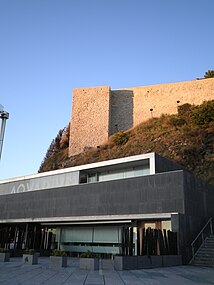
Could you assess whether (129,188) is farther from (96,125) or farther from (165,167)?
(96,125)

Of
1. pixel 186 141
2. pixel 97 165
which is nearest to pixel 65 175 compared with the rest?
pixel 97 165

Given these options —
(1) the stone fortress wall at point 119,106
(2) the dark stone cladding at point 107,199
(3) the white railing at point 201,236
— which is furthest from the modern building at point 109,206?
(1) the stone fortress wall at point 119,106

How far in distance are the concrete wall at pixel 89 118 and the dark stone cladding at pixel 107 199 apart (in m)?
25.1

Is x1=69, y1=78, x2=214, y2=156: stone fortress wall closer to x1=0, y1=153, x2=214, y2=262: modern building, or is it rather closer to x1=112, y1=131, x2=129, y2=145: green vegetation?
x1=112, y1=131, x2=129, y2=145: green vegetation

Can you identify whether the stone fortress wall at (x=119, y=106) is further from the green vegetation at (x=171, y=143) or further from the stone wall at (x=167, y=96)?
the green vegetation at (x=171, y=143)

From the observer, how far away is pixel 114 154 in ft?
140

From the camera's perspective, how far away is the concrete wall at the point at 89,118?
163 feet

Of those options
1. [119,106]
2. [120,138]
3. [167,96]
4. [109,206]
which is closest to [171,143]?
[120,138]

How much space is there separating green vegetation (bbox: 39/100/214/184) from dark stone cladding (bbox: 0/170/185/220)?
13471 millimetres

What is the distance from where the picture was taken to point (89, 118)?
51.5 metres

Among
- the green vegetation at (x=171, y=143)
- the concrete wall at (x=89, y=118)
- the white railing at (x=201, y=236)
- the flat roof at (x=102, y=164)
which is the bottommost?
the white railing at (x=201, y=236)

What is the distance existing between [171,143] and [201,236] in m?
20.9

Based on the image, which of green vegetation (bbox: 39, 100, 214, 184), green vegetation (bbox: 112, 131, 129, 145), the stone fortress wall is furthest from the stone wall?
green vegetation (bbox: 112, 131, 129, 145)

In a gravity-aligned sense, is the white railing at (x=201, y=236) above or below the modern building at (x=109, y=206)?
below
